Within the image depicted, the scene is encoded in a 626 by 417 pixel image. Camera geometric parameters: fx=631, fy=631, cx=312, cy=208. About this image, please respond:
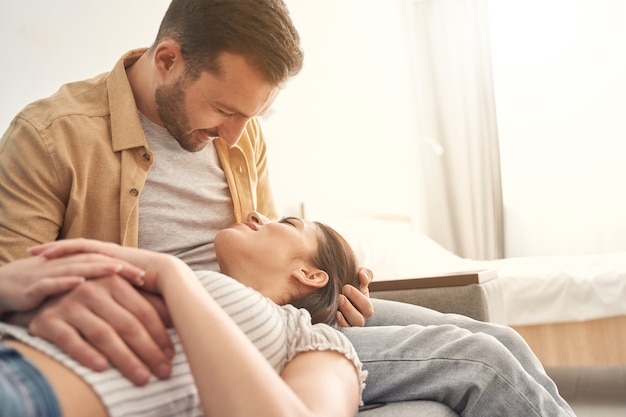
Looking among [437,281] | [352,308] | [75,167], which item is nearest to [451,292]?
[437,281]

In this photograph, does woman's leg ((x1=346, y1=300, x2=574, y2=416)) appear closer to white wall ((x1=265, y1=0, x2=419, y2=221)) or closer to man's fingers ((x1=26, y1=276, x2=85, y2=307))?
man's fingers ((x1=26, y1=276, x2=85, y2=307))

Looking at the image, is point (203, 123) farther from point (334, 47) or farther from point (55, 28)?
point (334, 47)

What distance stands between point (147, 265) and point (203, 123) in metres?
0.68

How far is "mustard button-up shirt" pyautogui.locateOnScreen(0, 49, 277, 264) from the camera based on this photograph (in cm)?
125

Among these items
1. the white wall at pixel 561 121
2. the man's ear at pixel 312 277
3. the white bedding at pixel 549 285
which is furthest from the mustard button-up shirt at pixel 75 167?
the white wall at pixel 561 121

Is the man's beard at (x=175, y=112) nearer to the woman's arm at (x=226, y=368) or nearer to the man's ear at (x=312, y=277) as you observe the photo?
the man's ear at (x=312, y=277)

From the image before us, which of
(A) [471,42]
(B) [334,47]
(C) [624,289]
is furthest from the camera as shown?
(A) [471,42]

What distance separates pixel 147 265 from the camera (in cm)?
84

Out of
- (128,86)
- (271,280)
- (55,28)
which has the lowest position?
(271,280)

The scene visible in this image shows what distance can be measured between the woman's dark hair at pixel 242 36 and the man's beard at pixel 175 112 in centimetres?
5

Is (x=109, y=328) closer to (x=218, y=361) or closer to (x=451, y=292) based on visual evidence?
(x=218, y=361)

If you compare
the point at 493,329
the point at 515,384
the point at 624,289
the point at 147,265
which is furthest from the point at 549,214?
the point at 147,265

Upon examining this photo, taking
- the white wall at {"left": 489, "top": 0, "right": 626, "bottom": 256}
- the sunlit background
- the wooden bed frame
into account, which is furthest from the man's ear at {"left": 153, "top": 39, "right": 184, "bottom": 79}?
the white wall at {"left": 489, "top": 0, "right": 626, "bottom": 256}

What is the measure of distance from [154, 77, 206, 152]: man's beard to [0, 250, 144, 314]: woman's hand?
2.18 feet
